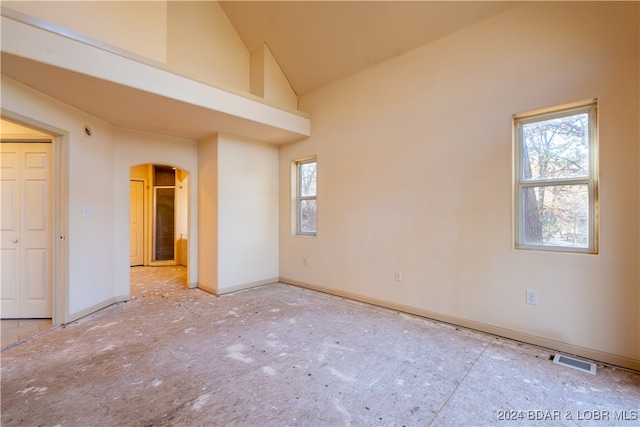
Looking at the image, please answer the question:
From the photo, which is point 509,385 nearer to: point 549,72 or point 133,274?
point 549,72

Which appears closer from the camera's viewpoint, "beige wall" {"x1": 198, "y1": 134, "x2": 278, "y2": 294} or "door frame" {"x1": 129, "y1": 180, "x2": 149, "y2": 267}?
"beige wall" {"x1": 198, "y1": 134, "x2": 278, "y2": 294}

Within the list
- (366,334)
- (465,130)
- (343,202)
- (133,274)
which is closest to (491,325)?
(366,334)

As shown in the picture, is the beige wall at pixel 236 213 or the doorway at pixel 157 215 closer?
the beige wall at pixel 236 213

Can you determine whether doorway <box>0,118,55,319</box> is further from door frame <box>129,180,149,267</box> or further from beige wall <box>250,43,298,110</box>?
door frame <box>129,180,149,267</box>

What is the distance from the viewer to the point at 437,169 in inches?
128

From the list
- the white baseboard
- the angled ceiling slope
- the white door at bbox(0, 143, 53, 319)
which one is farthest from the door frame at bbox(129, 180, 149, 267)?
the white baseboard

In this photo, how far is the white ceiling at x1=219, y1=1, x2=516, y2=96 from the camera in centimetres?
308

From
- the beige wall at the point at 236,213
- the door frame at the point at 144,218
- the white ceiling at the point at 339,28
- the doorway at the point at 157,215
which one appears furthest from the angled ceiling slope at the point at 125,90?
the door frame at the point at 144,218

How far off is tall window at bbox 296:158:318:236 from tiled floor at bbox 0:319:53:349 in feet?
11.0

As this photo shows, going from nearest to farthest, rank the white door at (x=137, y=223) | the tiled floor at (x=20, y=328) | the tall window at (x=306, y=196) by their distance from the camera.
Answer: the tiled floor at (x=20, y=328) < the tall window at (x=306, y=196) < the white door at (x=137, y=223)

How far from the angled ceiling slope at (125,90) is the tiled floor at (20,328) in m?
2.37

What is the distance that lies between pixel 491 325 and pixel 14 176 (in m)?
5.41

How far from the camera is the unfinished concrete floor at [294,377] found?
175 cm

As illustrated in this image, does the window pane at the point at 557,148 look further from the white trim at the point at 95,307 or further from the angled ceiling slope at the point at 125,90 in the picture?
the white trim at the point at 95,307
